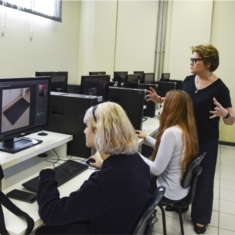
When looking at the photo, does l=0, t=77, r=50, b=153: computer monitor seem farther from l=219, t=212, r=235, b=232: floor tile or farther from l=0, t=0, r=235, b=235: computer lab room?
l=219, t=212, r=235, b=232: floor tile

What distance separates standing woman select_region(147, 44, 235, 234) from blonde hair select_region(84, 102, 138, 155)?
4.14 feet

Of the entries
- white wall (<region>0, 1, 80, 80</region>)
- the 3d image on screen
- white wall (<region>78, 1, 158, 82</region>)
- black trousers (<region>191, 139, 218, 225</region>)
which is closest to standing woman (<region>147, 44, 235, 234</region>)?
black trousers (<region>191, 139, 218, 225</region>)

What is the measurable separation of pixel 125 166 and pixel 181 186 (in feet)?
3.41

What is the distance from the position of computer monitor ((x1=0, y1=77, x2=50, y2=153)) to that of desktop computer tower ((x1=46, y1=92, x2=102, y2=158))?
0.22 metres

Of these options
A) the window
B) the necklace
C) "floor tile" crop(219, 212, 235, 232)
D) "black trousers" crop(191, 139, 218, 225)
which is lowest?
"floor tile" crop(219, 212, 235, 232)

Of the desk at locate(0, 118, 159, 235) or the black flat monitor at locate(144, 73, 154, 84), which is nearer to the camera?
the desk at locate(0, 118, 159, 235)

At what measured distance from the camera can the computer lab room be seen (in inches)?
57.3

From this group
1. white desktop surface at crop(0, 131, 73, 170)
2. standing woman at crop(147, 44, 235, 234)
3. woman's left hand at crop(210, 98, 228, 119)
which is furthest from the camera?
standing woman at crop(147, 44, 235, 234)

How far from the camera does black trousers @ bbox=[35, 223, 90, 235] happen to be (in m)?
1.42

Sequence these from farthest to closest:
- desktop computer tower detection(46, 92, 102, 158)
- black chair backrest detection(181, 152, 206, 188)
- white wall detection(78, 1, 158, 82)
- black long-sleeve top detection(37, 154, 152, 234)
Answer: white wall detection(78, 1, 158, 82), desktop computer tower detection(46, 92, 102, 158), black chair backrest detection(181, 152, 206, 188), black long-sleeve top detection(37, 154, 152, 234)

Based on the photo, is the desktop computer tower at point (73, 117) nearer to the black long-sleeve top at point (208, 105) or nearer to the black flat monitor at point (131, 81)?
the black long-sleeve top at point (208, 105)

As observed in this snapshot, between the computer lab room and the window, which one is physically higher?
the window

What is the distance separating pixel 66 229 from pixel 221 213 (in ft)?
6.77

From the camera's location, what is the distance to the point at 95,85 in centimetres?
299
